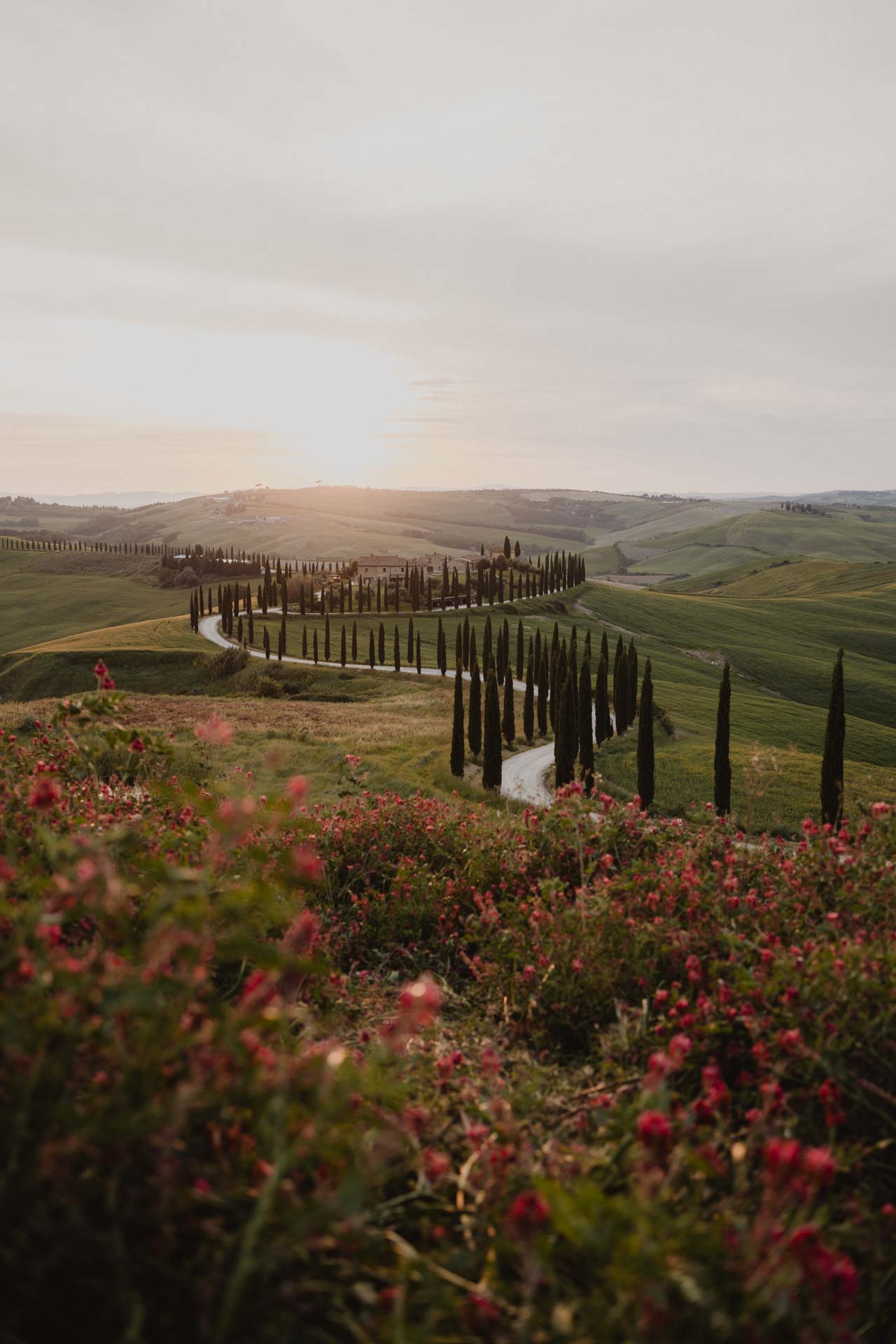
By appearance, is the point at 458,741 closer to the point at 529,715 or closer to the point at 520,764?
the point at 520,764

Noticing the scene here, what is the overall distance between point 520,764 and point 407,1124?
41.6 meters

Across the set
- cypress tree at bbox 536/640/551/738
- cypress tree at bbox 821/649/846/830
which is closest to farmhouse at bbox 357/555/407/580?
cypress tree at bbox 536/640/551/738

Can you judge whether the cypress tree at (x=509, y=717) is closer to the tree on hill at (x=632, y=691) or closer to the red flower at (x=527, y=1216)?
the tree on hill at (x=632, y=691)

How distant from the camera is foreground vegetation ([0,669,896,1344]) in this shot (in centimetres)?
275

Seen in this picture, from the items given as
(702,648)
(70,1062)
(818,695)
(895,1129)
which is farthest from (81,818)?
(702,648)

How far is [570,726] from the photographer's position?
39.7 metres

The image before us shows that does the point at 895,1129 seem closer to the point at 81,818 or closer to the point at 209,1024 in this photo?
the point at 209,1024

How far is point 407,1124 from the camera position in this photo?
156 inches

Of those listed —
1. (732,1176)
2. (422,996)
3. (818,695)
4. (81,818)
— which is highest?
(422,996)

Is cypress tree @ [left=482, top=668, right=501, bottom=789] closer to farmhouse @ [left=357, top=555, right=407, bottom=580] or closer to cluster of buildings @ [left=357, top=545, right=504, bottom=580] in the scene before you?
cluster of buildings @ [left=357, top=545, right=504, bottom=580]

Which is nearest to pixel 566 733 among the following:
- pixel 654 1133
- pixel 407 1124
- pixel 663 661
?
pixel 407 1124

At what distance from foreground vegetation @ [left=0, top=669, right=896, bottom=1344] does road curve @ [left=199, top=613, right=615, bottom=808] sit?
5755 millimetres

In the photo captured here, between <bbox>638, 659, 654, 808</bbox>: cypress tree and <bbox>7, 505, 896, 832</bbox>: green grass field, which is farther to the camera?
<bbox>7, 505, 896, 832</bbox>: green grass field

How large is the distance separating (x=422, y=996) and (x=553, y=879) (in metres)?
5.95
